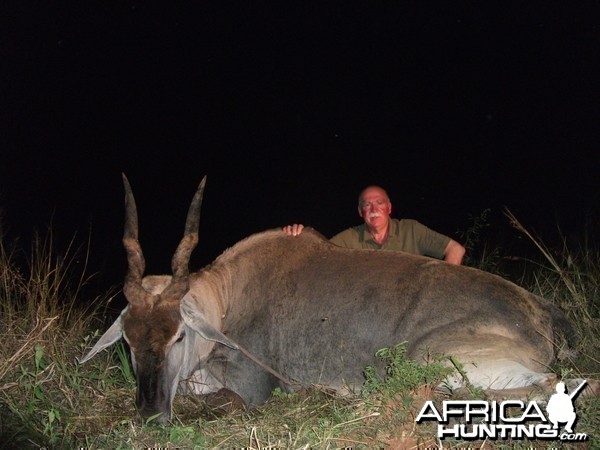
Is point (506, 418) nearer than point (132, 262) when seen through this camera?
Yes

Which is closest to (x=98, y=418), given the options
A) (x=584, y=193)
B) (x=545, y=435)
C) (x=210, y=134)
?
(x=545, y=435)

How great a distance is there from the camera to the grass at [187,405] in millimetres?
3281

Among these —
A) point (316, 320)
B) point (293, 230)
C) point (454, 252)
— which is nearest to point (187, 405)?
point (316, 320)

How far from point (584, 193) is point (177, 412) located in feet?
55.2

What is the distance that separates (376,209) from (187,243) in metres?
1.97

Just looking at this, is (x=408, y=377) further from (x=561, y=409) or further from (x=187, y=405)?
(x=187, y=405)

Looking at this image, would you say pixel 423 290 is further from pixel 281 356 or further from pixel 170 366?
pixel 170 366

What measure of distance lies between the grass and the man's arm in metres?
0.82

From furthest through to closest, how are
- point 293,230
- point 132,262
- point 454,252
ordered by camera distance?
point 454,252 < point 293,230 < point 132,262

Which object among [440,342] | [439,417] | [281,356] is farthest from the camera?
[281,356]

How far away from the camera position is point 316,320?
452cm

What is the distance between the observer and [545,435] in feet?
10.1

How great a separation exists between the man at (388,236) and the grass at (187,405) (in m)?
0.98

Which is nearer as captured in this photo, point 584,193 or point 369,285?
point 369,285
